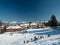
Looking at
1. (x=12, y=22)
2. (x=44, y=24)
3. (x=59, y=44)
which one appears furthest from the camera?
(x=12, y=22)

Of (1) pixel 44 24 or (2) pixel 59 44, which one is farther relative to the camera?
(1) pixel 44 24

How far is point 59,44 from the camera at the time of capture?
307 inches

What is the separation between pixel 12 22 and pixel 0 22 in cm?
1414

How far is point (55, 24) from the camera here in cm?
3947

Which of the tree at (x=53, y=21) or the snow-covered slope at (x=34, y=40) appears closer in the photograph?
the snow-covered slope at (x=34, y=40)

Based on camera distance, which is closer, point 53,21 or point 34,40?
point 34,40

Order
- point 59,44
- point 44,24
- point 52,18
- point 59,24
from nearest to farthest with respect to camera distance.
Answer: point 59,44 < point 59,24 < point 52,18 < point 44,24

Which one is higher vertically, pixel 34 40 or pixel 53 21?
pixel 53 21

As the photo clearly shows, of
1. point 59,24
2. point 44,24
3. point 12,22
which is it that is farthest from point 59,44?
point 12,22

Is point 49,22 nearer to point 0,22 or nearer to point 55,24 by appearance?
point 55,24

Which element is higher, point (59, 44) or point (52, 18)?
point (52, 18)

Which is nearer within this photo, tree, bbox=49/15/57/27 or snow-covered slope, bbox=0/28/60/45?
snow-covered slope, bbox=0/28/60/45

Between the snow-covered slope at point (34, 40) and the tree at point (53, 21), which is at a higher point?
the tree at point (53, 21)

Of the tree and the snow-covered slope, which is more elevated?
the tree
